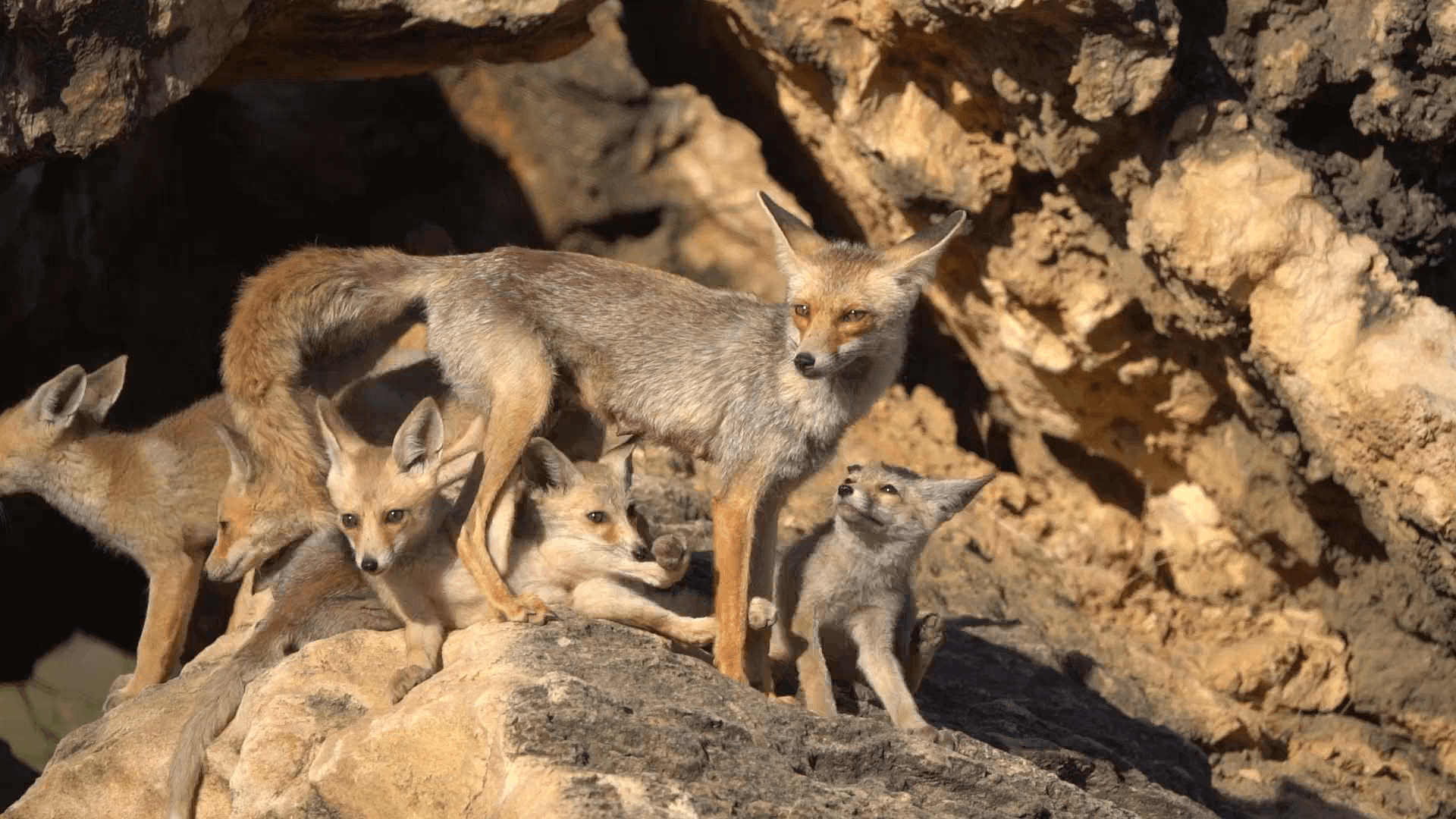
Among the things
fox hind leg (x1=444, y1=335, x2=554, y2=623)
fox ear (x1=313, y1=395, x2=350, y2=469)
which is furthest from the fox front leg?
fox ear (x1=313, y1=395, x2=350, y2=469)

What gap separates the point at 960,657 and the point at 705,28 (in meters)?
4.54

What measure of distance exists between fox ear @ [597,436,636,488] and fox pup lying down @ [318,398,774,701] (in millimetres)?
58

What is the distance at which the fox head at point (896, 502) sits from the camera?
633cm

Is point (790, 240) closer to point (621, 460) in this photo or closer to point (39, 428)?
point (621, 460)

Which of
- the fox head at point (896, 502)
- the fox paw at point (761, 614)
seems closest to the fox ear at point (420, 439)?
the fox paw at point (761, 614)

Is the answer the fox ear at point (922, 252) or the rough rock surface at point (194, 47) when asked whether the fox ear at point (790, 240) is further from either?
the rough rock surface at point (194, 47)

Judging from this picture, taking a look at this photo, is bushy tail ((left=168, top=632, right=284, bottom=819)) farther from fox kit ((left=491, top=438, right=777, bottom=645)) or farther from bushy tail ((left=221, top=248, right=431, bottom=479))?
fox kit ((left=491, top=438, right=777, bottom=645))

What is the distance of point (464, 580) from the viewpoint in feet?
19.6

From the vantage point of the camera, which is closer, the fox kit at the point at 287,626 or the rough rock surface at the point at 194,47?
the fox kit at the point at 287,626

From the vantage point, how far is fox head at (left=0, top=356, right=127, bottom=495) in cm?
719

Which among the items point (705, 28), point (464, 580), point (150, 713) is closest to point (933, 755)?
point (464, 580)

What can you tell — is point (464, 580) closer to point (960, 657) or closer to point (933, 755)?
point (933, 755)

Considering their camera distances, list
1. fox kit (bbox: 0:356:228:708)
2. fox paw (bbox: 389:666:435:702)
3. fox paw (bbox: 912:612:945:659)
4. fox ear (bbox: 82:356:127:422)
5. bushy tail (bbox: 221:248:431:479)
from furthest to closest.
→ fox ear (bbox: 82:356:127:422), fox kit (bbox: 0:356:228:708), fox paw (bbox: 912:612:945:659), bushy tail (bbox: 221:248:431:479), fox paw (bbox: 389:666:435:702)

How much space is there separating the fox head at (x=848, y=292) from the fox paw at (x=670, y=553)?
2.60ft
